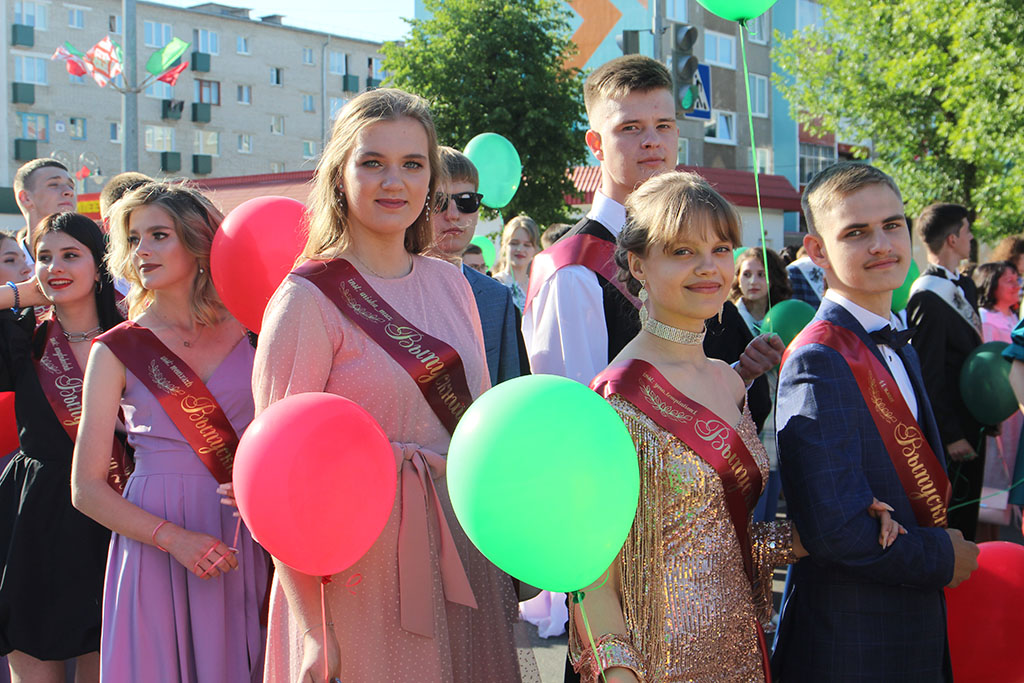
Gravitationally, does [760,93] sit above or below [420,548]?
above

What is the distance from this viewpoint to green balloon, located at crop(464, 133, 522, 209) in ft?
20.9

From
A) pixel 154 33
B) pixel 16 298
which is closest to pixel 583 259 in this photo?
pixel 16 298

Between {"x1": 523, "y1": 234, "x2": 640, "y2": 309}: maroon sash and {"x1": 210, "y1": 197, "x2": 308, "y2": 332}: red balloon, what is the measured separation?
2.34ft

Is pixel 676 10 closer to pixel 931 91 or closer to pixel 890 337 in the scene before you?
pixel 931 91

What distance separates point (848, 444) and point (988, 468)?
14.7ft

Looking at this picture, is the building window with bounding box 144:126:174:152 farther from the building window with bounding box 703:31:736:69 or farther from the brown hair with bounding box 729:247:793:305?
the brown hair with bounding box 729:247:793:305

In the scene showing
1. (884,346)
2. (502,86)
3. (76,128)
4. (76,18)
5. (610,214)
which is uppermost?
(76,18)

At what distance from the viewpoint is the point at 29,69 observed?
41375 millimetres

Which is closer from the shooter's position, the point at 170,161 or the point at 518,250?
the point at 518,250

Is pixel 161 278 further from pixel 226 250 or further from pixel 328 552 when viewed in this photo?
pixel 328 552

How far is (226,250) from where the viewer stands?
2797mm

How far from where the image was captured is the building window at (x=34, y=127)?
1617 inches

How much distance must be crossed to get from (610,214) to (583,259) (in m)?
0.21

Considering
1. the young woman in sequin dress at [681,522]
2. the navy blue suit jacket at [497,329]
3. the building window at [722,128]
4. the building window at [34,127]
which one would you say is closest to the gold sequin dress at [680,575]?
the young woman in sequin dress at [681,522]
